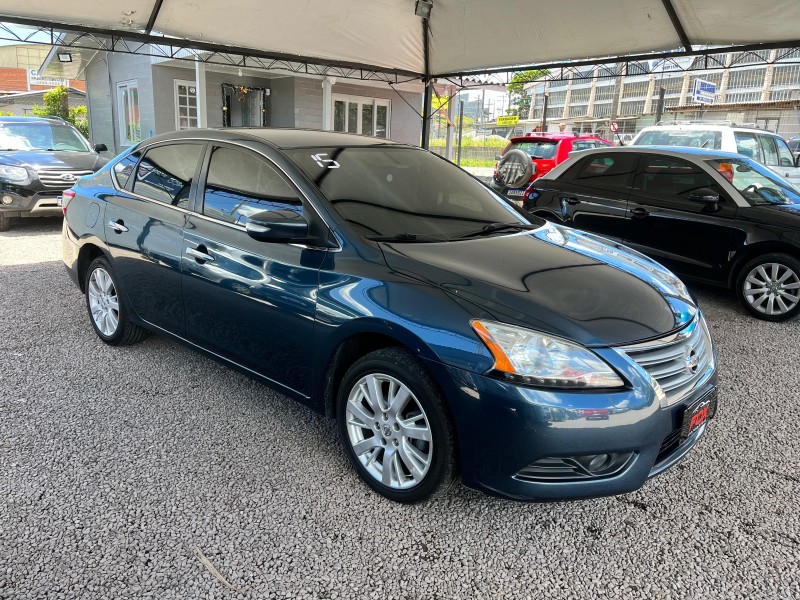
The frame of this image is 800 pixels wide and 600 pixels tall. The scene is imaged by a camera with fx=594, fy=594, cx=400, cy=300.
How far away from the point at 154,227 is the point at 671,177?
5191 mm

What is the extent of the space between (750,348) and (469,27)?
673 centimetres

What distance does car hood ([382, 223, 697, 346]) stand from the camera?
2309 millimetres

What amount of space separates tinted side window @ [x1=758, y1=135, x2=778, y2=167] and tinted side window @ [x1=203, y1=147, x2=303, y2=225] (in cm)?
Result: 1099

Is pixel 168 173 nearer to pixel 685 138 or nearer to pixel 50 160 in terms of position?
pixel 50 160

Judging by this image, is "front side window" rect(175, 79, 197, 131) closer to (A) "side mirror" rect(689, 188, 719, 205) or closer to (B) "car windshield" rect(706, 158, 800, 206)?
(A) "side mirror" rect(689, 188, 719, 205)

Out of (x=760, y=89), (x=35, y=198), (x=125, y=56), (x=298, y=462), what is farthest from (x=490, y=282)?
(x=760, y=89)

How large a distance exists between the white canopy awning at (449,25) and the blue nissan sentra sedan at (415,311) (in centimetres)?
512

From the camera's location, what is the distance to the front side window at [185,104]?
15.6m

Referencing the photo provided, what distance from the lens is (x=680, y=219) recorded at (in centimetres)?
604

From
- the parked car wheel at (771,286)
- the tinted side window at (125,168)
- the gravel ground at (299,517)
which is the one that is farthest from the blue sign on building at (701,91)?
the tinted side window at (125,168)

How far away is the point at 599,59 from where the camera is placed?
29.3 feet

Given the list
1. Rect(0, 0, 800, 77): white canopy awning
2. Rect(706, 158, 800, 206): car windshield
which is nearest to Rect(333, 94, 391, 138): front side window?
Rect(0, 0, 800, 77): white canopy awning

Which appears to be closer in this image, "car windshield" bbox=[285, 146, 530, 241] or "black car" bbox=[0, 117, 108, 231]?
"car windshield" bbox=[285, 146, 530, 241]

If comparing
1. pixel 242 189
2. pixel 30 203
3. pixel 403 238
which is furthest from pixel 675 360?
pixel 30 203
